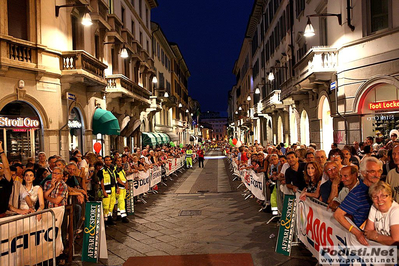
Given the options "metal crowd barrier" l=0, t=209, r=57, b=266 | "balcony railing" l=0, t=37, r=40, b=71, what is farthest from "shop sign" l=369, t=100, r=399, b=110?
"balcony railing" l=0, t=37, r=40, b=71

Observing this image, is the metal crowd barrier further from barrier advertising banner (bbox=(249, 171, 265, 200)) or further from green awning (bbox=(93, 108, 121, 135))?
green awning (bbox=(93, 108, 121, 135))

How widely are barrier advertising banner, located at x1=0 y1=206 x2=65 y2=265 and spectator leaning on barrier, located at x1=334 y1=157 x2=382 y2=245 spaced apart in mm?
4301

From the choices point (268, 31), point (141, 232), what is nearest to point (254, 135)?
point (268, 31)

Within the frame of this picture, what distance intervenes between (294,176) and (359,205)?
133 inches

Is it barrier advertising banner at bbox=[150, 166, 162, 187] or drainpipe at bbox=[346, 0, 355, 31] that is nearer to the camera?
drainpipe at bbox=[346, 0, 355, 31]

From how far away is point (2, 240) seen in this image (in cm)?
522

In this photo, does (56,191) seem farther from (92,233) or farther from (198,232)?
(198,232)

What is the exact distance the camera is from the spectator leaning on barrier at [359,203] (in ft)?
14.6

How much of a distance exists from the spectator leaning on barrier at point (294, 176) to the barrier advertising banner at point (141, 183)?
664 centimetres

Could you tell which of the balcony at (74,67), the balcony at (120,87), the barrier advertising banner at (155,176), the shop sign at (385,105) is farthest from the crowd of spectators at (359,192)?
the balcony at (120,87)

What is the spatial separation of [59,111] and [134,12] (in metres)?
16.5

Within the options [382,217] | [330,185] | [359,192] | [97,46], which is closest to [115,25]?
[97,46]

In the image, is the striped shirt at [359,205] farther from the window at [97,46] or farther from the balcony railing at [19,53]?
the window at [97,46]

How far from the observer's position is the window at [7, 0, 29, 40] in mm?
12891
